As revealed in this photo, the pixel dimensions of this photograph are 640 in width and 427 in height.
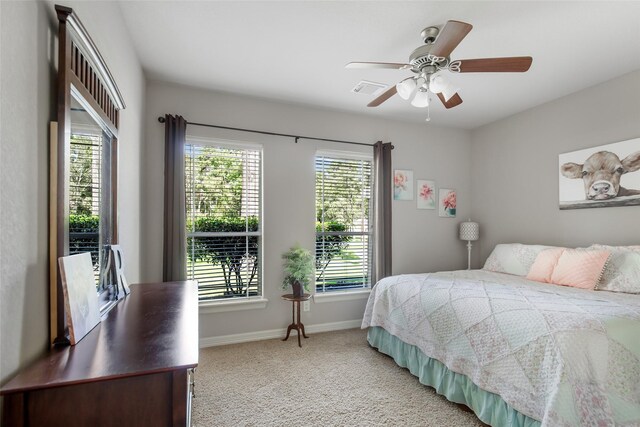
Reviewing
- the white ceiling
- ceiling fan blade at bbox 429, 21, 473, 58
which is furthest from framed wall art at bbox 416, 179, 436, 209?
ceiling fan blade at bbox 429, 21, 473, 58

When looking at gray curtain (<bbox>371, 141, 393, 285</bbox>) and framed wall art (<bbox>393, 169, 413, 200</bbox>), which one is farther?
framed wall art (<bbox>393, 169, 413, 200</bbox>)

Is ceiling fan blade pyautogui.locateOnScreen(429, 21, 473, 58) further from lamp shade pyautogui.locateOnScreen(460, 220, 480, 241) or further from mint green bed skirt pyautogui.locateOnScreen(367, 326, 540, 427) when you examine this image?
lamp shade pyautogui.locateOnScreen(460, 220, 480, 241)

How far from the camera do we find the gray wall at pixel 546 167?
118 inches

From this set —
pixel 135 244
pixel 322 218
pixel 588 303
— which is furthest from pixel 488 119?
pixel 135 244

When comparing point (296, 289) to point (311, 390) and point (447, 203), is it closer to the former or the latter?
point (311, 390)

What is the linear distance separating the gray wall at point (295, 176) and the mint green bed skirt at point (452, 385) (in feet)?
3.70

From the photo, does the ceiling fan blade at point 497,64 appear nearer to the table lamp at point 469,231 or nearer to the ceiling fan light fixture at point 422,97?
the ceiling fan light fixture at point 422,97

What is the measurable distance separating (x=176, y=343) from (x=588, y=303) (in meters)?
2.47

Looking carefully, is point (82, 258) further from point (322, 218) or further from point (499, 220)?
point (499, 220)

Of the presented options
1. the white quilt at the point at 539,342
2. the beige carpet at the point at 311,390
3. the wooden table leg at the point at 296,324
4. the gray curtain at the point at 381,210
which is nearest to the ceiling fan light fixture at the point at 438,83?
the white quilt at the point at 539,342

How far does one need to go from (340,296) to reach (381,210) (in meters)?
1.15

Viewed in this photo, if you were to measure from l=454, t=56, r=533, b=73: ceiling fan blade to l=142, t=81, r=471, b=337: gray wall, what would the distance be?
195 centimetres

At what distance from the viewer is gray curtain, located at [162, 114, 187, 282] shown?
3068mm

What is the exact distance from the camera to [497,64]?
6.73 ft
